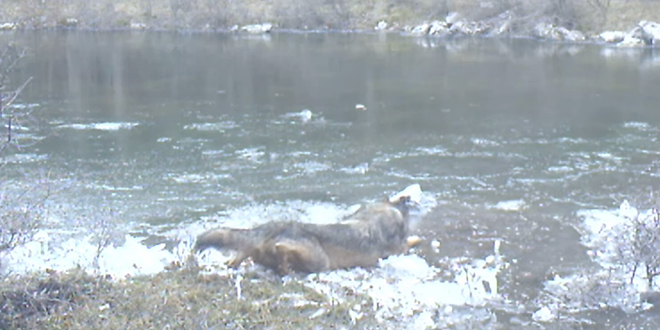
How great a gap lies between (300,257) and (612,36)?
3543cm

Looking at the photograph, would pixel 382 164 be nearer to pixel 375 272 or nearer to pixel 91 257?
pixel 375 272

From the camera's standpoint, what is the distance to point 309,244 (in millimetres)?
9555

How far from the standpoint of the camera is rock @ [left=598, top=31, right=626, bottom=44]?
134 feet

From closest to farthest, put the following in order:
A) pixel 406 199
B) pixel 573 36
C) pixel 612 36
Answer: pixel 406 199
pixel 612 36
pixel 573 36

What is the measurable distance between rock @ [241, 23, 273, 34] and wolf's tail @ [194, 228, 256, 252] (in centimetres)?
3917

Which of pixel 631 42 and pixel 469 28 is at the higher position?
pixel 469 28

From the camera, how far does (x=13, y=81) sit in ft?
84.6

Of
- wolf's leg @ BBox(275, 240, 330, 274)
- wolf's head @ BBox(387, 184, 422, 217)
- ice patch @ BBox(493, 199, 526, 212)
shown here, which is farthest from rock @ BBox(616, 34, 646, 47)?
wolf's leg @ BBox(275, 240, 330, 274)

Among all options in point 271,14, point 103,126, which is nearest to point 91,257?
point 103,126

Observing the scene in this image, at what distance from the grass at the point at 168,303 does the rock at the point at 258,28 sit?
40180mm

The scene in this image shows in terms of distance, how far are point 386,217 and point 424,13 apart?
135ft

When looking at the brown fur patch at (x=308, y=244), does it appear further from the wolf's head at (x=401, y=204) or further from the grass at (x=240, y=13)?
the grass at (x=240, y=13)

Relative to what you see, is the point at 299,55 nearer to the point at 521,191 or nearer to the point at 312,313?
the point at 521,191

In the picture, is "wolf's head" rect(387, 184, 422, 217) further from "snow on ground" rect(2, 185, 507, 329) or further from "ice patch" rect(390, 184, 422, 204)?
"snow on ground" rect(2, 185, 507, 329)
